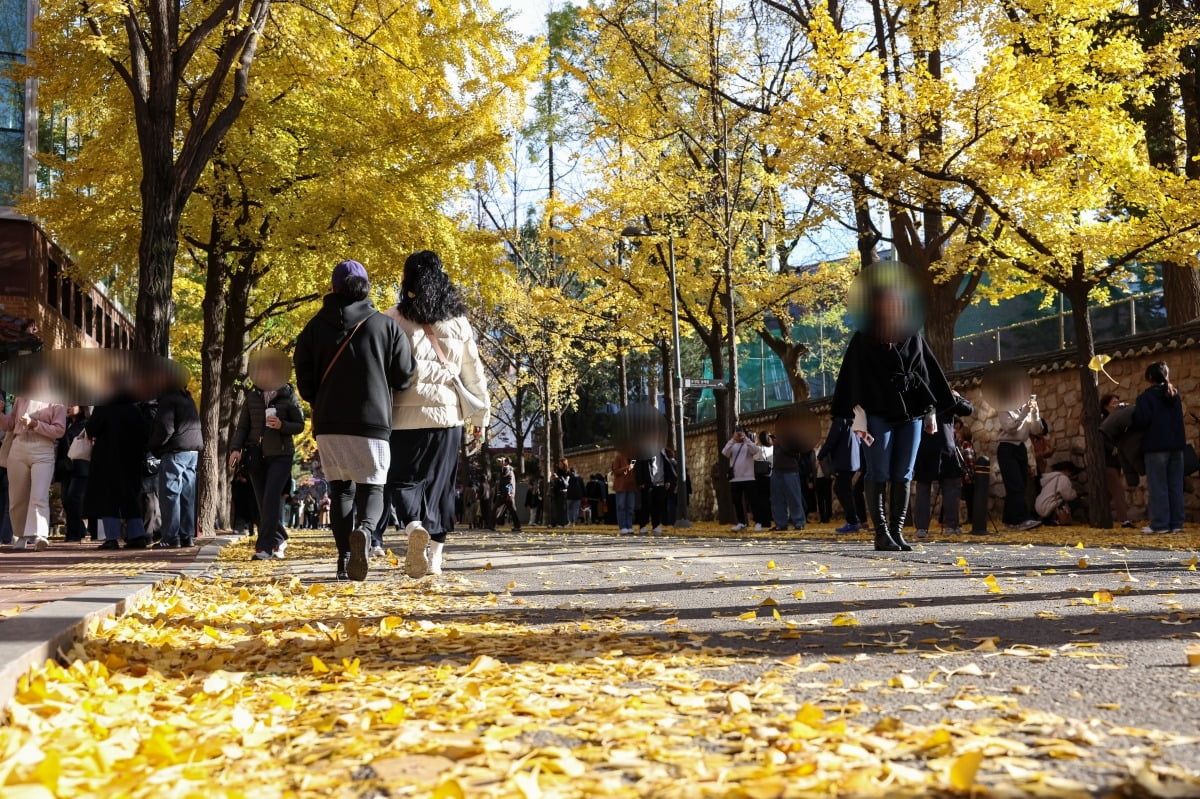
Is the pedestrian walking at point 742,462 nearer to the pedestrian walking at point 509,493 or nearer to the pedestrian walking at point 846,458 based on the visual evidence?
the pedestrian walking at point 846,458

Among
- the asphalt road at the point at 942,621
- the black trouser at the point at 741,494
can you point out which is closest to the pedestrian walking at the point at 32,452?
the asphalt road at the point at 942,621

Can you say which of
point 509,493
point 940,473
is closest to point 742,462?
point 940,473

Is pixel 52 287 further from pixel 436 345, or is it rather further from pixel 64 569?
pixel 436 345

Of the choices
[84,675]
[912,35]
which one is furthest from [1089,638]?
[912,35]

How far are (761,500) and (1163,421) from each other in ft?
28.5

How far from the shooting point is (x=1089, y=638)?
423 cm

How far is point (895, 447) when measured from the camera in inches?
353

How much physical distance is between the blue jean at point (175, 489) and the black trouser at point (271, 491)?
5.89ft

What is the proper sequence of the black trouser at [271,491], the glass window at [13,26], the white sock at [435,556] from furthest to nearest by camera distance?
the glass window at [13,26], the black trouser at [271,491], the white sock at [435,556]

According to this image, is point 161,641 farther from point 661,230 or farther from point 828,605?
point 661,230

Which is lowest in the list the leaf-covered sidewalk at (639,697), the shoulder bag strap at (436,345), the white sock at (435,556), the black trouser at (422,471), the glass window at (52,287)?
the leaf-covered sidewalk at (639,697)

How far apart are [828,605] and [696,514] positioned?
1044 inches

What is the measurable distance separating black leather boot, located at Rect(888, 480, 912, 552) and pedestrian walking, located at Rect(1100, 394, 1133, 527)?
5.79 meters

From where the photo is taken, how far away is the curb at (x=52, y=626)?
341 centimetres
